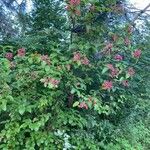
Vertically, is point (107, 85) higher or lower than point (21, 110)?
higher

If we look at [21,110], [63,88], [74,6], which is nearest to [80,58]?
[63,88]

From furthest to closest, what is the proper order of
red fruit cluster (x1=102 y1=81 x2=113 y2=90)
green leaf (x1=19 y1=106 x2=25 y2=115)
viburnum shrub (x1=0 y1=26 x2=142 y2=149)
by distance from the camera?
1. red fruit cluster (x1=102 y1=81 x2=113 y2=90)
2. viburnum shrub (x1=0 y1=26 x2=142 y2=149)
3. green leaf (x1=19 y1=106 x2=25 y2=115)

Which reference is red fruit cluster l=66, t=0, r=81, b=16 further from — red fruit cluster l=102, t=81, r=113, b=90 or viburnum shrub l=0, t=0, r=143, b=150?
red fruit cluster l=102, t=81, r=113, b=90

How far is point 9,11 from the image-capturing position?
24.5ft

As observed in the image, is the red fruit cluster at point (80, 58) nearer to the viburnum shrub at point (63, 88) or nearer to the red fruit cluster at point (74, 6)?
the viburnum shrub at point (63, 88)

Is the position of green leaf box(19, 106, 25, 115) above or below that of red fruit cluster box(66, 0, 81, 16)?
below

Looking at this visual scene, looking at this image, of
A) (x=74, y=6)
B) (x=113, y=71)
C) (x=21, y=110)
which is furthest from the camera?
(x=113, y=71)

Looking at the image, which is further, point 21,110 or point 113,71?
point 113,71

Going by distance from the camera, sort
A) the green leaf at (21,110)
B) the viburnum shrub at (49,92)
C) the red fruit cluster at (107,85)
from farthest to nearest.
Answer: the red fruit cluster at (107,85) → the viburnum shrub at (49,92) → the green leaf at (21,110)

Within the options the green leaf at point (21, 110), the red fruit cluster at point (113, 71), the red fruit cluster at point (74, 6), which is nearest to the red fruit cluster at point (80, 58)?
the red fruit cluster at point (113, 71)

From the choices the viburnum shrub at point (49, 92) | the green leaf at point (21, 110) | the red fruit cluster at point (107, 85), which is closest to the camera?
the green leaf at point (21, 110)

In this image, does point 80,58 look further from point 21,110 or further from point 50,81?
point 21,110

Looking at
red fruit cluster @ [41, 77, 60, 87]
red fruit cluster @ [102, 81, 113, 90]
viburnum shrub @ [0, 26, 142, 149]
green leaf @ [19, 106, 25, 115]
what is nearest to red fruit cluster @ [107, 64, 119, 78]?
viburnum shrub @ [0, 26, 142, 149]

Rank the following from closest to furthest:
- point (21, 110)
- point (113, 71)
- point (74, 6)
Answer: point (21, 110), point (74, 6), point (113, 71)
